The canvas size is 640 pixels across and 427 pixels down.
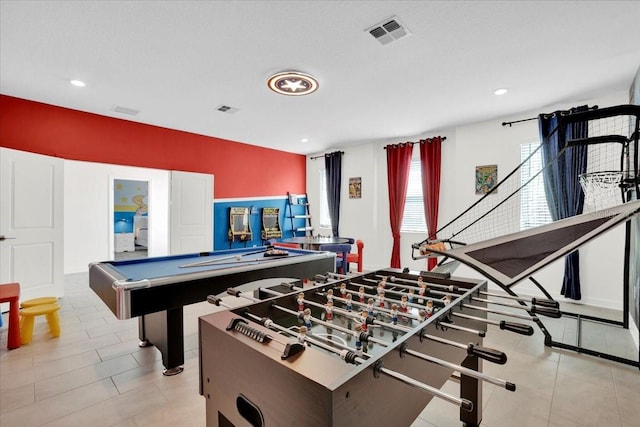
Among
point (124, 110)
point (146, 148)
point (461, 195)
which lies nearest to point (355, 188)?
point (461, 195)

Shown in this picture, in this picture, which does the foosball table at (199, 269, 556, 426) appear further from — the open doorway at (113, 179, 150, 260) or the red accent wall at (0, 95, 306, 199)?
the open doorway at (113, 179, 150, 260)

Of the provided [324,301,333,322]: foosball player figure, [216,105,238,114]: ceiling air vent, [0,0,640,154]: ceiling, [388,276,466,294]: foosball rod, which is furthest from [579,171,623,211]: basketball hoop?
[216,105,238,114]: ceiling air vent

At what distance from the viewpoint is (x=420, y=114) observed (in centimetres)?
445

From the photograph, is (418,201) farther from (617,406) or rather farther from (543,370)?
(617,406)

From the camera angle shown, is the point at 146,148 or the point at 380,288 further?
the point at 146,148

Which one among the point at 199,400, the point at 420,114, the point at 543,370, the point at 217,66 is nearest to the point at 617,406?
the point at 543,370

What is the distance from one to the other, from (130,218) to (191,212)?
414 centimetres

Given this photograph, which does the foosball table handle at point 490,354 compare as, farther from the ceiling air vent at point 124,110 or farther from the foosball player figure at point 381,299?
the ceiling air vent at point 124,110

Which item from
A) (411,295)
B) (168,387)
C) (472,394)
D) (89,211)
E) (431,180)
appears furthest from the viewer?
(89,211)

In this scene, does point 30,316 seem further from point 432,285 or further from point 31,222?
point 432,285

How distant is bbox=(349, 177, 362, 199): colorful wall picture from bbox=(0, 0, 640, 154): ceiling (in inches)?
Answer: 80.6

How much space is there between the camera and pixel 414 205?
567 centimetres

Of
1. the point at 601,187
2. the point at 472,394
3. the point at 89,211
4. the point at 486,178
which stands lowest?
the point at 472,394

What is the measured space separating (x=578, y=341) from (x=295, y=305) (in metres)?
2.74
